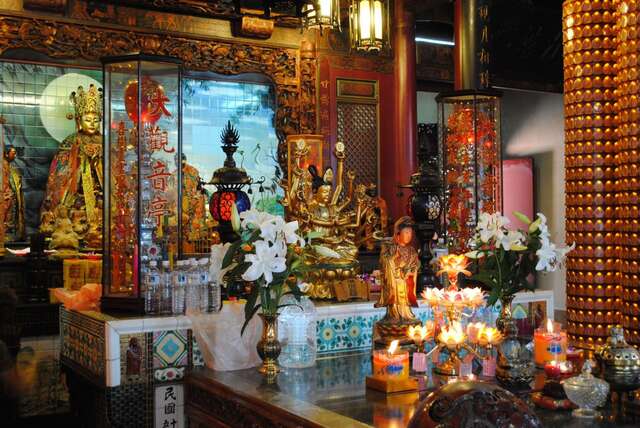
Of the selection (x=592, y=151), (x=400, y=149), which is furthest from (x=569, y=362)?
(x=400, y=149)

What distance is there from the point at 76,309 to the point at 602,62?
9.21 ft

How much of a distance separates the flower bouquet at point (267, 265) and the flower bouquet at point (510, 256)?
908 mm

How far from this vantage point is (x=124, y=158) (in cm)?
429

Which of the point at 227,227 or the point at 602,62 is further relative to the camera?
the point at 227,227

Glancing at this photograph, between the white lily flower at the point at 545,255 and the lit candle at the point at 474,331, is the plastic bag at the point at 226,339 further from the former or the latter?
the white lily flower at the point at 545,255

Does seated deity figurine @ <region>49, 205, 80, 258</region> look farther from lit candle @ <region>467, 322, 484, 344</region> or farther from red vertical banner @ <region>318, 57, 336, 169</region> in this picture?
lit candle @ <region>467, 322, 484, 344</region>

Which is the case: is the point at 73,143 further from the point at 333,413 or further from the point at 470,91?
the point at 333,413

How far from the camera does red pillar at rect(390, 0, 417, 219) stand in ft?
26.1

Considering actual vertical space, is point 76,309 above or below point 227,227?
below

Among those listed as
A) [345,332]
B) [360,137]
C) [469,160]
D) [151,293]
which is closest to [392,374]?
[345,332]

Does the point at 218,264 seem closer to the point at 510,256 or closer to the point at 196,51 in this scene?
the point at 510,256

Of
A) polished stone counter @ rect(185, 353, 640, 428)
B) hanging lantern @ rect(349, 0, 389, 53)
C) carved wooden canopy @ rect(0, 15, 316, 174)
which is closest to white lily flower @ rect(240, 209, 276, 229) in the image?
polished stone counter @ rect(185, 353, 640, 428)

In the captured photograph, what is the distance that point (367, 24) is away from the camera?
5137mm

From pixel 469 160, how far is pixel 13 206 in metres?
4.29
